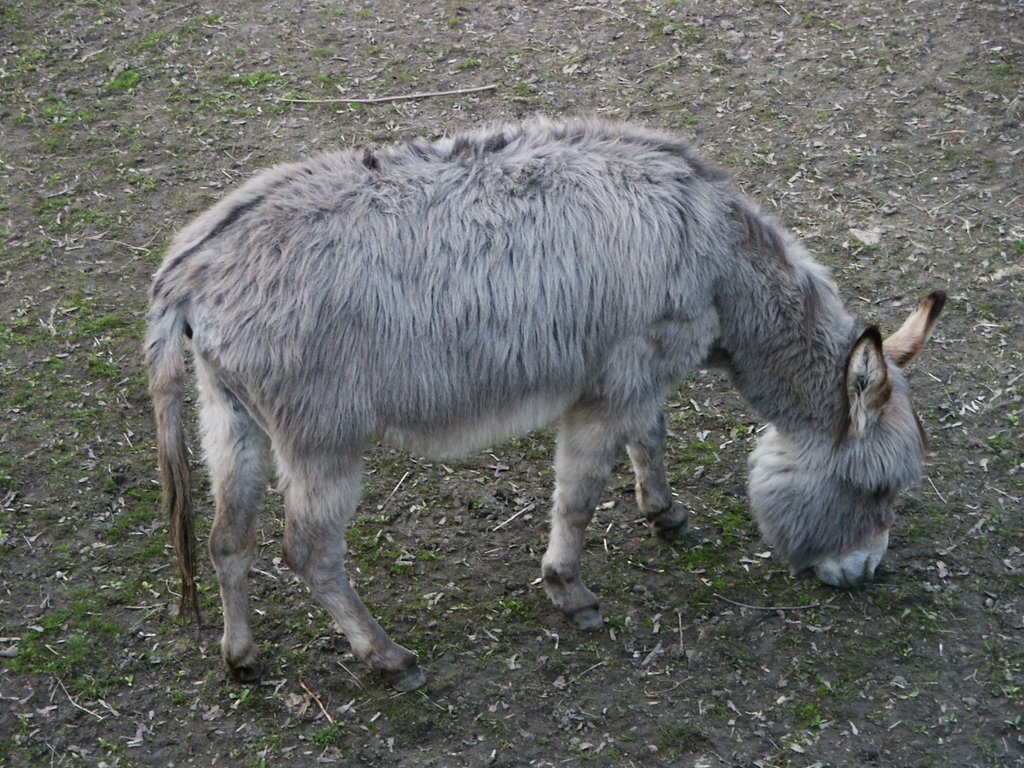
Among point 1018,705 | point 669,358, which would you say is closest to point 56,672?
point 669,358

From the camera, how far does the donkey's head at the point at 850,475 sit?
4.21m

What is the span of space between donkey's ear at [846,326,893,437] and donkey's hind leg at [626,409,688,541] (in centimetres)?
82

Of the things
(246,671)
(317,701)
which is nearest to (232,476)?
(246,671)

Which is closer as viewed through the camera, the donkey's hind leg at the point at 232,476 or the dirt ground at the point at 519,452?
the donkey's hind leg at the point at 232,476

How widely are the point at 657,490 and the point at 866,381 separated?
1.11 meters

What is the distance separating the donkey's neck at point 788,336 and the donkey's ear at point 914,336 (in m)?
0.20

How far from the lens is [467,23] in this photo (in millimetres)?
8117

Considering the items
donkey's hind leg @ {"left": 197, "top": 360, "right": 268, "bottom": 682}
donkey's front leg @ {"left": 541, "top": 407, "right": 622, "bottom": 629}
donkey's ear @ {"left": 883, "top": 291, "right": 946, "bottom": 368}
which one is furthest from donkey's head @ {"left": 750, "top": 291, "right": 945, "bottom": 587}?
donkey's hind leg @ {"left": 197, "top": 360, "right": 268, "bottom": 682}

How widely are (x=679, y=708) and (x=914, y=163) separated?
170 inches

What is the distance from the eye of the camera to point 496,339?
3.81m

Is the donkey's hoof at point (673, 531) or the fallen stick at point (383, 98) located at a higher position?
the fallen stick at point (383, 98)

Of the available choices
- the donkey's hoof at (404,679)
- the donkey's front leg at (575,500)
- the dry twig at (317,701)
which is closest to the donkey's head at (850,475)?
the donkey's front leg at (575,500)

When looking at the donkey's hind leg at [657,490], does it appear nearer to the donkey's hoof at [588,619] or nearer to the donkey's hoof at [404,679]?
the donkey's hoof at [588,619]

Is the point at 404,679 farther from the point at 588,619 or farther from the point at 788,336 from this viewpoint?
the point at 788,336
